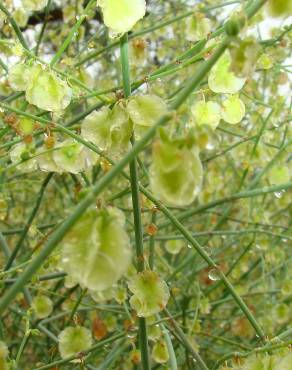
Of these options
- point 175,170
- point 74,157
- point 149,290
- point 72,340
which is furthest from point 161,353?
point 175,170

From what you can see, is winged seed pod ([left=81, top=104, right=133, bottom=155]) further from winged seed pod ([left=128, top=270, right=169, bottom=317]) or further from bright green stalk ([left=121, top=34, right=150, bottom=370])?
winged seed pod ([left=128, top=270, right=169, bottom=317])

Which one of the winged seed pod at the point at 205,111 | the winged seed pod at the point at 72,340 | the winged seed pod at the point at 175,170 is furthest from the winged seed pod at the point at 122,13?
the winged seed pod at the point at 72,340

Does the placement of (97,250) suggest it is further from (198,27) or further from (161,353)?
(198,27)

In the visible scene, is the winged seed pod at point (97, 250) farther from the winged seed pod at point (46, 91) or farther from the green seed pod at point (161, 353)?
the green seed pod at point (161, 353)

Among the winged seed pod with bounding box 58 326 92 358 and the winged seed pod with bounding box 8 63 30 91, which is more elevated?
the winged seed pod with bounding box 8 63 30 91

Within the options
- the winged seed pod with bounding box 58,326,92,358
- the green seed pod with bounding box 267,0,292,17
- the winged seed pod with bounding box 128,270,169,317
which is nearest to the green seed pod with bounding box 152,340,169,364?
the winged seed pod with bounding box 58,326,92,358

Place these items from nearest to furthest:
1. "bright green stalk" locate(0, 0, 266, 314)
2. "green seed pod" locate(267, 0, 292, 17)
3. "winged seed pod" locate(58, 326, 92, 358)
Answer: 1. "bright green stalk" locate(0, 0, 266, 314)
2. "green seed pod" locate(267, 0, 292, 17)
3. "winged seed pod" locate(58, 326, 92, 358)

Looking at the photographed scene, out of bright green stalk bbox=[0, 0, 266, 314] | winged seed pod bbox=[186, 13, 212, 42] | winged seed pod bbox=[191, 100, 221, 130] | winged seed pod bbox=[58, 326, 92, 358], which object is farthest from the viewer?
winged seed pod bbox=[186, 13, 212, 42]
